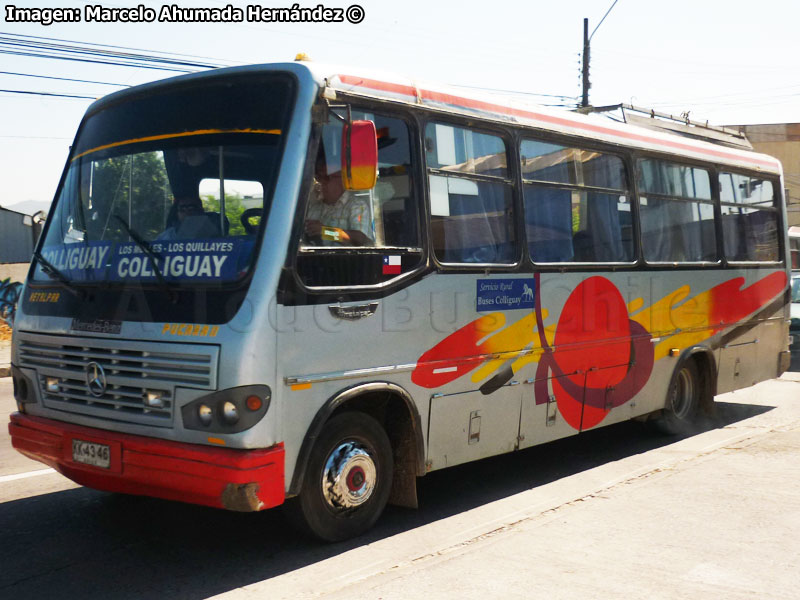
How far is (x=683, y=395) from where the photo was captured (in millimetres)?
9508

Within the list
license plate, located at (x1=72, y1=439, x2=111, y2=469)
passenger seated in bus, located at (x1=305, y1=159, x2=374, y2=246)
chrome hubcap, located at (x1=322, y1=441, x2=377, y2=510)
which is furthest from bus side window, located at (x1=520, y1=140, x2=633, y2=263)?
license plate, located at (x1=72, y1=439, x2=111, y2=469)

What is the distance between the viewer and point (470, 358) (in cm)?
631

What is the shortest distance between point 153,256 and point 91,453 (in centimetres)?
121

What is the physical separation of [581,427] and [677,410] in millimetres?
2265

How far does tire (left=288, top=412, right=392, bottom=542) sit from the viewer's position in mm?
5258

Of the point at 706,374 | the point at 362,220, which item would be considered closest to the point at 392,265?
the point at 362,220

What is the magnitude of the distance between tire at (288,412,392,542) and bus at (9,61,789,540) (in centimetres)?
1

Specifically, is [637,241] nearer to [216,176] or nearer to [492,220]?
[492,220]

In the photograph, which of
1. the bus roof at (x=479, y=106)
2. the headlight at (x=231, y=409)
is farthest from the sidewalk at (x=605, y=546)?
the bus roof at (x=479, y=106)

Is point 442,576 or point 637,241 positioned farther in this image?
point 637,241

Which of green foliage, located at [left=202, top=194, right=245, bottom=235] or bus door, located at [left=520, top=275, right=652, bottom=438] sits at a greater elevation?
green foliage, located at [left=202, top=194, right=245, bottom=235]

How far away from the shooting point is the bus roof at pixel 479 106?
5.39m

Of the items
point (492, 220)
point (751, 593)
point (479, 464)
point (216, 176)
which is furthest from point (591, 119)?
point (751, 593)

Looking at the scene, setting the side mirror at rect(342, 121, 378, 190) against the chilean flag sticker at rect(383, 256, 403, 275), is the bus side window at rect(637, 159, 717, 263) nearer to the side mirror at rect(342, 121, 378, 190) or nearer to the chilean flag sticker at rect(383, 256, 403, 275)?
the chilean flag sticker at rect(383, 256, 403, 275)
